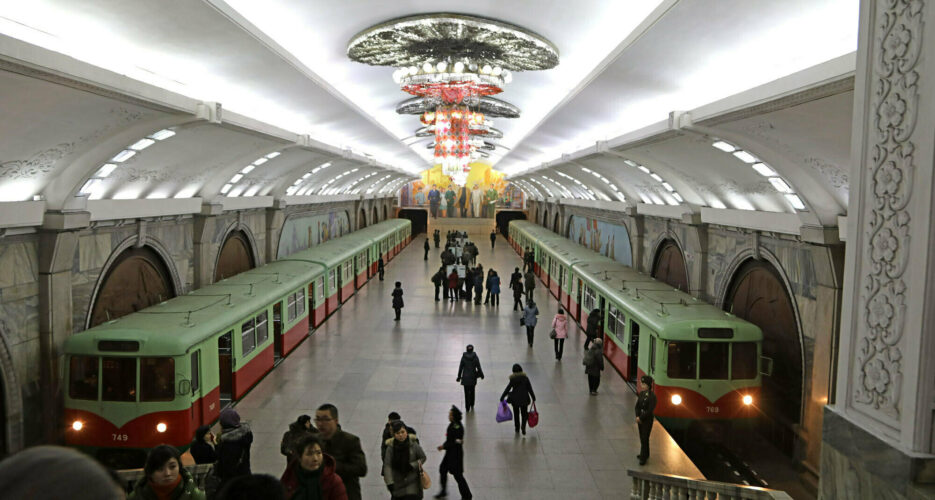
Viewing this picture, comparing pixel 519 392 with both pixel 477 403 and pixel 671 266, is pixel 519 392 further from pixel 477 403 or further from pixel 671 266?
pixel 671 266

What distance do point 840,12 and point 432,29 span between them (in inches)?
252

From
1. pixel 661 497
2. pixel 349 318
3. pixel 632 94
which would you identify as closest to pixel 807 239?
pixel 632 94

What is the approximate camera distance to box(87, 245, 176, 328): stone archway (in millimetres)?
10328

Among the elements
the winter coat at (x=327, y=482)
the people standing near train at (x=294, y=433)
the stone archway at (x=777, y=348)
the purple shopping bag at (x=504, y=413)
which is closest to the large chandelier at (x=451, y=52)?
the stone archway at (x=777, y=348)

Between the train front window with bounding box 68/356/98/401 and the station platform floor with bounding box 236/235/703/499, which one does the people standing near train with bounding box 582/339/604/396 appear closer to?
the station platform floor with bounding box 236/235/703/499

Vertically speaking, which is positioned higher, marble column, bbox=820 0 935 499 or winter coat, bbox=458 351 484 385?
marble column, bbox=820 0 935 499

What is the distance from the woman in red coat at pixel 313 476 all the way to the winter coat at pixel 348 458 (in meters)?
0.92

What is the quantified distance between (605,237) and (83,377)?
18464 millimetres

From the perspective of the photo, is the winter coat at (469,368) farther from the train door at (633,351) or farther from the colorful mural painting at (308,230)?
the colorful mural painting at (308,230)

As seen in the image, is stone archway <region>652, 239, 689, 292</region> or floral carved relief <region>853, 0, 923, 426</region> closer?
floral carved relief <region>853, 0, 923, 426</region>

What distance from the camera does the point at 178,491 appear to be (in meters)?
4.04

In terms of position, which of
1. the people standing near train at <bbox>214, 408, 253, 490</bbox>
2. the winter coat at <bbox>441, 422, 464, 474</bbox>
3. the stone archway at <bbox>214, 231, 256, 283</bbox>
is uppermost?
the stone archway at <bbox>214, 231, 256, 283</bbox>

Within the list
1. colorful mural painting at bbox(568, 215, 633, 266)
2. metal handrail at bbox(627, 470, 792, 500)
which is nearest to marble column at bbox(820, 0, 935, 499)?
metal handrail at bbox(627, 470, 792, 500)

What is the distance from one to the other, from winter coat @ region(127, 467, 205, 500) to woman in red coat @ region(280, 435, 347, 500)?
66 cm
